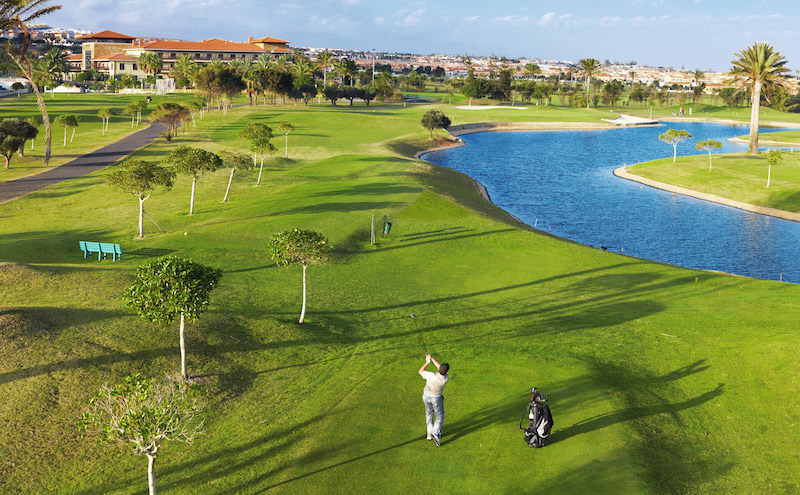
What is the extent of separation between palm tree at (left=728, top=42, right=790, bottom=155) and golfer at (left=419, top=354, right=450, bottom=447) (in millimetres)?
109405

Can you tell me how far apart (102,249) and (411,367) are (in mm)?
24577

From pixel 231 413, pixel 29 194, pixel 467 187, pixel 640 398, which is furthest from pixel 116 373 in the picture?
pixel 467 187

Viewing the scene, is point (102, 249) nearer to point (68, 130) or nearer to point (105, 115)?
point (105, 115)

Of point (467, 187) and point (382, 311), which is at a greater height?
point (467, 187)

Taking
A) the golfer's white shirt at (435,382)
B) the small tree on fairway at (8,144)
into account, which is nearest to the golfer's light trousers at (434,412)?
the golfer's white shirt at (435,382)

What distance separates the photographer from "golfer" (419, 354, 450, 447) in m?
17.0

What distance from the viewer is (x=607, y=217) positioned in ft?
246

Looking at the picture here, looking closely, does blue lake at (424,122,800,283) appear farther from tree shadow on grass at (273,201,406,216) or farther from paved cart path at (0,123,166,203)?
paved cart path at (0,123,166,203)

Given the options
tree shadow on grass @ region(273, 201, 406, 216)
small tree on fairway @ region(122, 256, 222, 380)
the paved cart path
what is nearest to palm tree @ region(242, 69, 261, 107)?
the paved cart path

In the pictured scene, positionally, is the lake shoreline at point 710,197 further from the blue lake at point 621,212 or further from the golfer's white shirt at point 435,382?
the golfer's white shirt at point 435,382

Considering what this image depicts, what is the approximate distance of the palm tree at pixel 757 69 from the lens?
104m

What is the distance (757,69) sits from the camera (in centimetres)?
10462

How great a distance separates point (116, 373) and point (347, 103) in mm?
183460

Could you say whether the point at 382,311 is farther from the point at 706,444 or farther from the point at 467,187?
the point at 467,187
